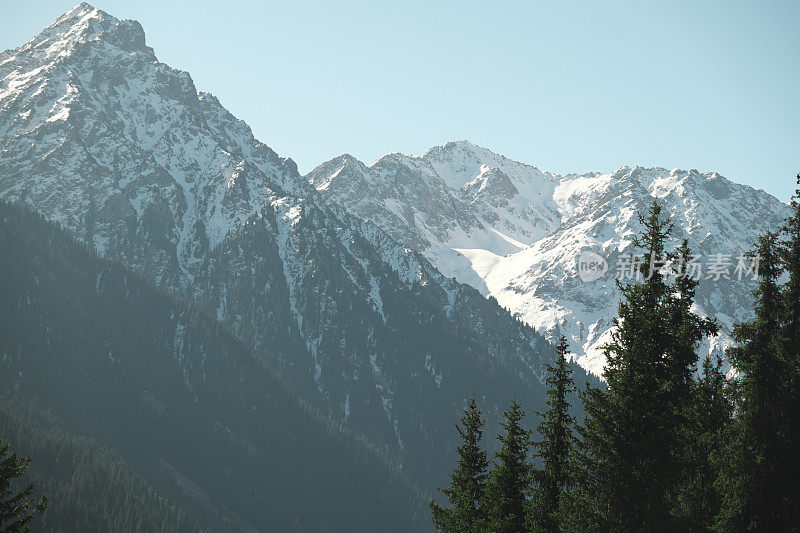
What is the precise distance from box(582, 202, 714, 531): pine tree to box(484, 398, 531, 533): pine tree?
19.6 ft

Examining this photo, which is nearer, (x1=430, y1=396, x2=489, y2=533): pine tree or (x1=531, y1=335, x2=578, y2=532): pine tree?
(x1=531, y1=335, x2=578, y2=532): pine tree

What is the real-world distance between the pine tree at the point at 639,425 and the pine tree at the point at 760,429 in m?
2.38

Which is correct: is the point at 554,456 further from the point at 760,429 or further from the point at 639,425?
the point at 760,429

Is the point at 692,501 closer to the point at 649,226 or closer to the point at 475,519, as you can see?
the point at 475,519

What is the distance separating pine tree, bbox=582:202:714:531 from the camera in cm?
2706

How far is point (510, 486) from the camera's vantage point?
112 feet

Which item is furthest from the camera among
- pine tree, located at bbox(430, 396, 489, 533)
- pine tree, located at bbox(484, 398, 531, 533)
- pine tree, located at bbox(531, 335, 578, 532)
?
pine tree, located at bbox(430, 396, 489, 533)

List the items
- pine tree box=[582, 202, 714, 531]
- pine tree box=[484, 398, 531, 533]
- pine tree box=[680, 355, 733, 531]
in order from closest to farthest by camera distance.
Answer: pine tree box=[582, 202, 714, 531]
pine tree box=[680, 355, 733, 531]
pine tree box=[484, 398, 531, 533]

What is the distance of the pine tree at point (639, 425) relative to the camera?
27.1m

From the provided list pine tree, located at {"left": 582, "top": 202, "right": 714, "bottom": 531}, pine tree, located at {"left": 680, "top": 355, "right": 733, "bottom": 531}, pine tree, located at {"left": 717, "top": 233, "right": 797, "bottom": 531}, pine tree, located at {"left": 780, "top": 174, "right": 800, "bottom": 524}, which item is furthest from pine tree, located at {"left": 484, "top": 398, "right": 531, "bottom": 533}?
pine tree, located at {"left": 780, "top": 174, "right": 800, "bottom": 524}

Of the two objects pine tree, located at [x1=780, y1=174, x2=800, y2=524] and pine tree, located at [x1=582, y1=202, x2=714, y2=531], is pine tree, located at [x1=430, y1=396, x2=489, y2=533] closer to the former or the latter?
pine tree, located at [x1=582, y1=202, x2=714, y2=531]

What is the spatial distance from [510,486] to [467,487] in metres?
2.75

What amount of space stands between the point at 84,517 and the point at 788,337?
649ft

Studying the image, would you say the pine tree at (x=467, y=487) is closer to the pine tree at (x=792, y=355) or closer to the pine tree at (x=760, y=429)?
the pine tree at (x=760, y=429)
